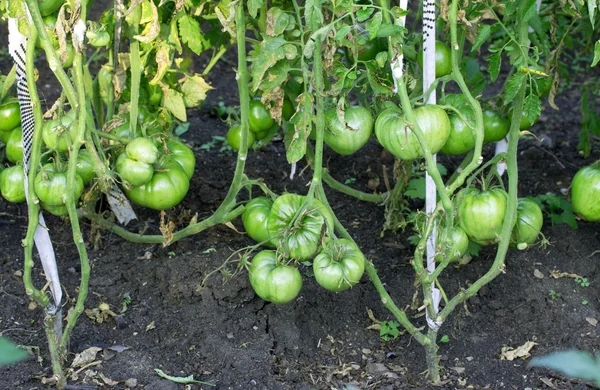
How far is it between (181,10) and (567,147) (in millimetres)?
2180

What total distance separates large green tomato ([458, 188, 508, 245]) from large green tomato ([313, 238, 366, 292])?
0.37m

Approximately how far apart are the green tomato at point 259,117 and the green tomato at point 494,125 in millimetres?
688

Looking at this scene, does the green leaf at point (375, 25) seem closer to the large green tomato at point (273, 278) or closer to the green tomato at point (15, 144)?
the large green tomato at point (273, 278)

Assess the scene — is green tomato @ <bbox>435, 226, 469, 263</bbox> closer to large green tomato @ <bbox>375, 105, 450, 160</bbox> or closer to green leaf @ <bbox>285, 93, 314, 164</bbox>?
large green tomato @ <bbox>375, 105, 450, 160</bbox>

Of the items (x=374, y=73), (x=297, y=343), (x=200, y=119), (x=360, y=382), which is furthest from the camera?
(x=200, y=119)

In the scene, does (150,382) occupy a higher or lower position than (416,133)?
lower

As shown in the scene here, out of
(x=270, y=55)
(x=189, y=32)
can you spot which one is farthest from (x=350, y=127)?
(x=189, y=32)

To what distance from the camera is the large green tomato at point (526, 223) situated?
2.24 m

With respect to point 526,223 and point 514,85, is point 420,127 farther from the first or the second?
point 526,223

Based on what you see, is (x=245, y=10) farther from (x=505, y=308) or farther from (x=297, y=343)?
(x=505, y=308)

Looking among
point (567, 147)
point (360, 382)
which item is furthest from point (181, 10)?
point (567, 147)

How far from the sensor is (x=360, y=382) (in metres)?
2.14

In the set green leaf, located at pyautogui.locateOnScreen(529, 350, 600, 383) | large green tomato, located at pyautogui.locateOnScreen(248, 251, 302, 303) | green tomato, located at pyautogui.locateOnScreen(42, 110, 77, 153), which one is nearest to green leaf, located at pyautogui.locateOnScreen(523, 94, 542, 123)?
large green tomato, located at pyautogui.locateOnScreen(248, 251, 302, 303)

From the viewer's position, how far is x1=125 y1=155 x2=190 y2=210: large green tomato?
228 centimetres
